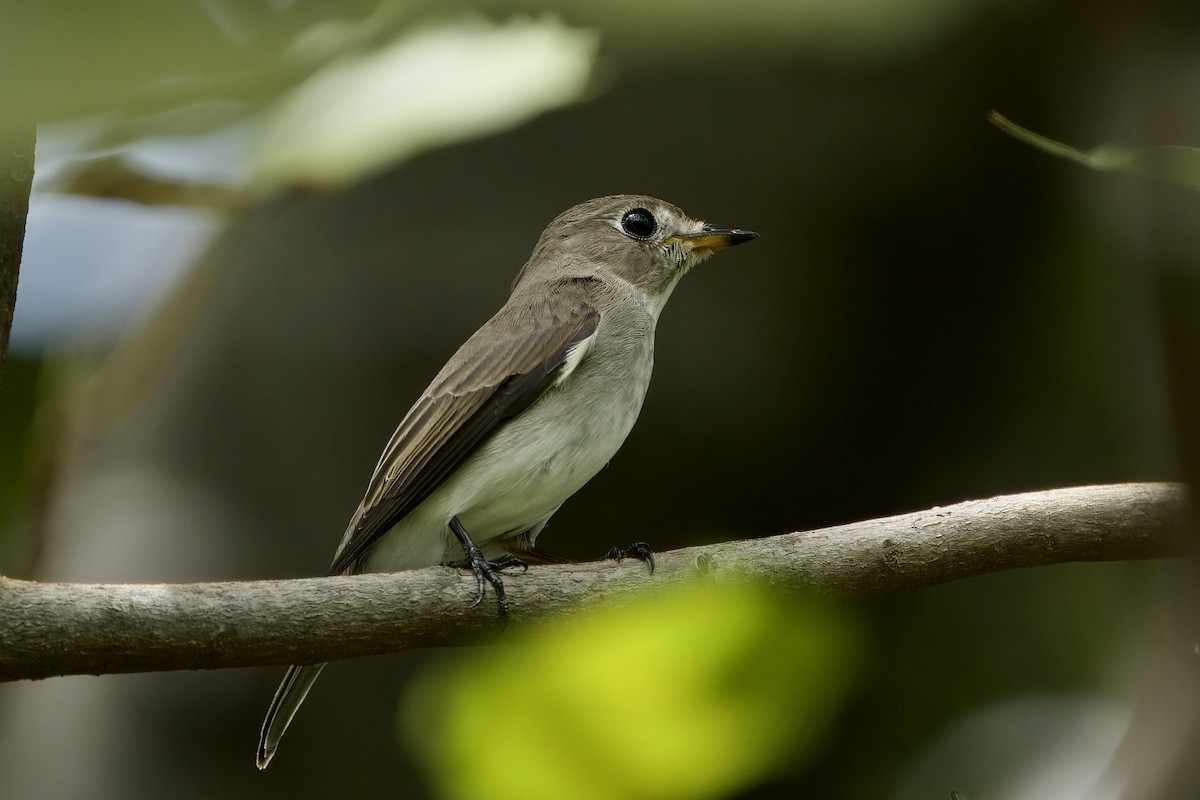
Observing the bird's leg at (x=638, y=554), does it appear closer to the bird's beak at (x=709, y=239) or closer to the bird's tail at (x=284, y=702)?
the bird's tail at (x=284, y=702)

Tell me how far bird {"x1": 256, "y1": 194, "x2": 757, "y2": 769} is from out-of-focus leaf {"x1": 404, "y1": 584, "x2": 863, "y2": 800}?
1572 mm

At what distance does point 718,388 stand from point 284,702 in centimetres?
290

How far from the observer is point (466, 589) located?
2660mm

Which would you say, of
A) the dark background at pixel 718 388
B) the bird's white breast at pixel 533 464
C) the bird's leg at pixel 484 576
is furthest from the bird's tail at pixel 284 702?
the dark background at pixel 718 388

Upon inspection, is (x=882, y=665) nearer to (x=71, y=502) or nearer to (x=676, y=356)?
(x=676, y=356)

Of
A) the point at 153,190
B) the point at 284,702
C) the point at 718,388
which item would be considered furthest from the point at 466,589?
the point at 718,388

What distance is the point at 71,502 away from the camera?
200 inches

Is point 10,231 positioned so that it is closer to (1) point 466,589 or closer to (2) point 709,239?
(1) point 466,589

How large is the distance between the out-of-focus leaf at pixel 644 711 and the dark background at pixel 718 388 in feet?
8.14

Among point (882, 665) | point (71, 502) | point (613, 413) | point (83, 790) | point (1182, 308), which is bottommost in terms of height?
Result: point (83, 790)

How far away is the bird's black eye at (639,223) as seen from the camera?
175 inches

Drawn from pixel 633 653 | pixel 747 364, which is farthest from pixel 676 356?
pixel 633 653

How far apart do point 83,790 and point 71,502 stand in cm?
125

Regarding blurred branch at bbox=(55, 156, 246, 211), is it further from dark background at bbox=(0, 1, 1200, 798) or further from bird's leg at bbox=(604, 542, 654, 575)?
dark background at bbox=(0, 1, 1200, 798)
